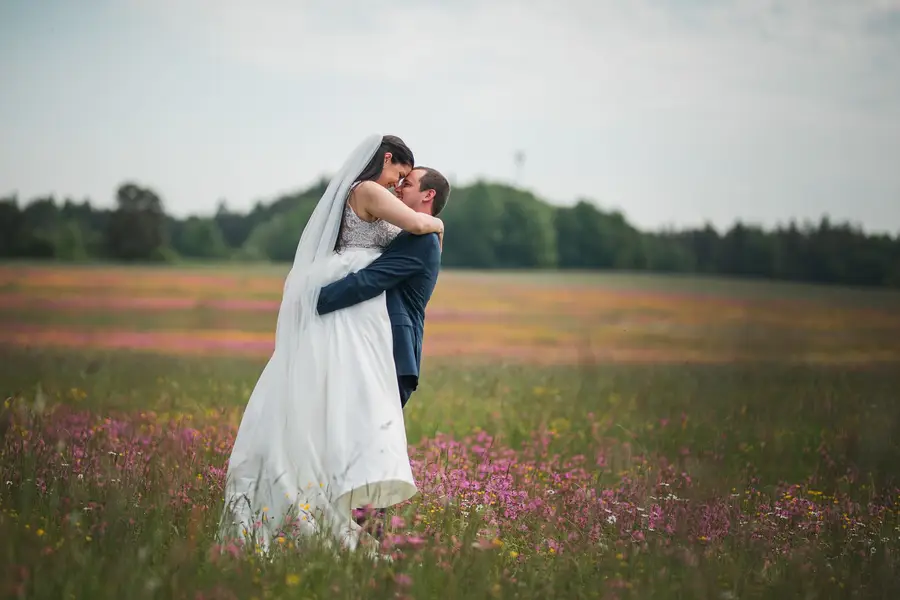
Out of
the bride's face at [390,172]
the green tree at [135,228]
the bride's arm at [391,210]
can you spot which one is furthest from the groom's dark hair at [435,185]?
the green tree at [135,228]

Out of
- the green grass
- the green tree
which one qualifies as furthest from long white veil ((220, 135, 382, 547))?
the green tree

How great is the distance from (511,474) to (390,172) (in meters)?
2.98

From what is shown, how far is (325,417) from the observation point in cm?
555

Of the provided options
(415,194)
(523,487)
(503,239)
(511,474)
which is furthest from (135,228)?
(415,194)

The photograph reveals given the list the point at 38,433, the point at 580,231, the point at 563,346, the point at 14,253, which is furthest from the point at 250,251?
the point at 38,433

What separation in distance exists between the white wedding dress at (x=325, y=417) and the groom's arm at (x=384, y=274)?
8cm

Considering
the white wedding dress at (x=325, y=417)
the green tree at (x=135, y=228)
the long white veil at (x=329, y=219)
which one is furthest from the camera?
the green tree at (x=135, y=228)

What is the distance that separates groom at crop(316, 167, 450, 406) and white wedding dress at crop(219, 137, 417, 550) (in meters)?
0.09

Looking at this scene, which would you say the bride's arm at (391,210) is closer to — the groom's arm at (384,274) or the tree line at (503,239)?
the groom's arm at (384,274)

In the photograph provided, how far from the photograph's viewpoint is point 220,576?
441 centimetres

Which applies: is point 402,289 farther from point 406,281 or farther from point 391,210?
point 391,210

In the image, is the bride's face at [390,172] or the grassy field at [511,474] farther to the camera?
the bride's face at [390,172]

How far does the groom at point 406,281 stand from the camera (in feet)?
18.4

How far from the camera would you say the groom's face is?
19.6 feet
